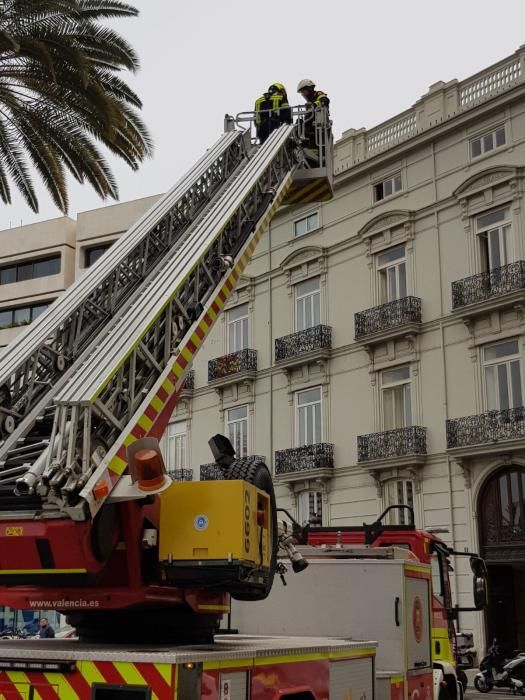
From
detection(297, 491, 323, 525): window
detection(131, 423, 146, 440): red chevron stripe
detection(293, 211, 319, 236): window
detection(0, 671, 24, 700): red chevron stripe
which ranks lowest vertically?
detection(0, 671, 24, 700): red chevron stripe

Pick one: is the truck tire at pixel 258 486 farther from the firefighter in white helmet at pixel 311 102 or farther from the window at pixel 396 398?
the window at pixel 396 398

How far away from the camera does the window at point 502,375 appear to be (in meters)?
26.4

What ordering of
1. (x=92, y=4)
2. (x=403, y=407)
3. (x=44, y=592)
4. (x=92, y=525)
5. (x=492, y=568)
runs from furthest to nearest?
(x=403, y=407) < (x=492, y=568) < (x=92, y=4) < (x=44, y=592) < (x=92, y=525)

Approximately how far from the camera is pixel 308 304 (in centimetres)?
3350

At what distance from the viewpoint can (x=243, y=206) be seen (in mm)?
10883

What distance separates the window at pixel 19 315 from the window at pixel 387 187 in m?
22.0

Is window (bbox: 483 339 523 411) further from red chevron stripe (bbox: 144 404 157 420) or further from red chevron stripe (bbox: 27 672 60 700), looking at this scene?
red chevron stripe (bbox: 27 672 60 700)

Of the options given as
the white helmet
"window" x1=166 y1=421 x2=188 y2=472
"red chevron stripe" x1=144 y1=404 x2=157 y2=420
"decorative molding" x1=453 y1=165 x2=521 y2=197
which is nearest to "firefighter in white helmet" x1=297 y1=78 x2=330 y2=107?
the white helmet

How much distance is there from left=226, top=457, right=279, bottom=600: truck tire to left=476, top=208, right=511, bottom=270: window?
70.8 ft

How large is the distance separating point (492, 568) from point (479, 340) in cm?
677

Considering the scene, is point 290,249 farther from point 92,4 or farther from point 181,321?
point 181,321

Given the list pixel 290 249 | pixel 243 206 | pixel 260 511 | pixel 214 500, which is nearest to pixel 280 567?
pixel 260 511

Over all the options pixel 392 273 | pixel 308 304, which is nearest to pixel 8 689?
pixel 392 273

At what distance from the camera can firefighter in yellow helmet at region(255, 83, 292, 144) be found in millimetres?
14336
